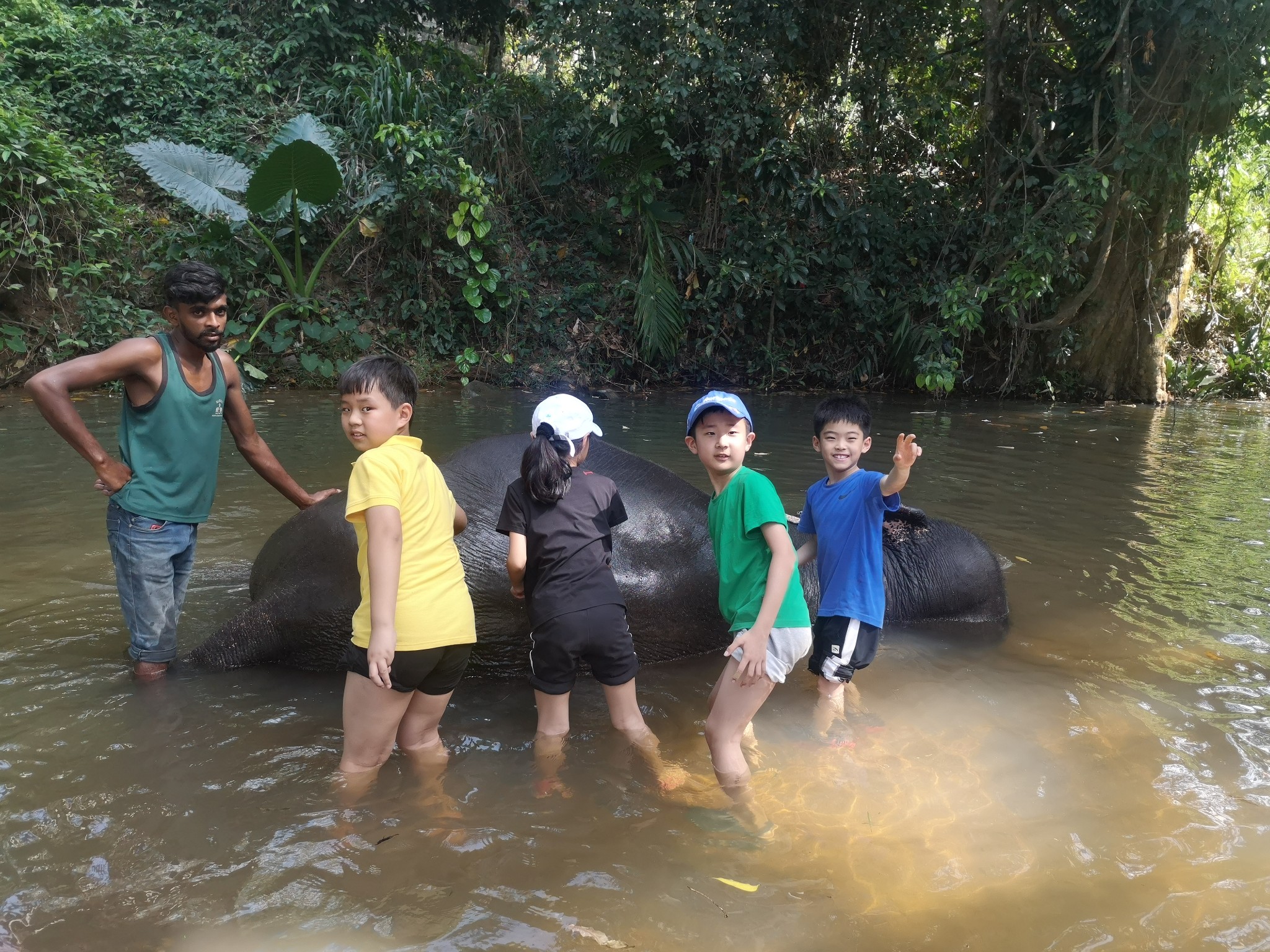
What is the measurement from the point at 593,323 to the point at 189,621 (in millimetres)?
9335

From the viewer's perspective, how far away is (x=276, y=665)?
→ 339 centimetres

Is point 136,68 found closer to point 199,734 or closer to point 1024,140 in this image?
point 1024,140

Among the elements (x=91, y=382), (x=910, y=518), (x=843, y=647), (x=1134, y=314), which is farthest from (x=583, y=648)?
(x=1134, y=314)

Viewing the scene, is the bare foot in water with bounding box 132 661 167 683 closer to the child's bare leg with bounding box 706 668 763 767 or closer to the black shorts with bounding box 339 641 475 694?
the black shorts with bounding box 339 641 475 694

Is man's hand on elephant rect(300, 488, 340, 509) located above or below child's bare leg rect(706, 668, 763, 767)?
above

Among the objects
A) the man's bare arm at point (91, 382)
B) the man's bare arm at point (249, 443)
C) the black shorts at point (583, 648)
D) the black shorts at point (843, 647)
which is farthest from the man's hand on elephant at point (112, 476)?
the black shorts at point (843, 647)

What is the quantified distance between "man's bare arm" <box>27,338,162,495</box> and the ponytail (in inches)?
49.6

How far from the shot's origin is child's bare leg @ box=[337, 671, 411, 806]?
2.54 metres

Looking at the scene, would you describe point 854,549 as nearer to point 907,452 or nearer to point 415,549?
point 907,452

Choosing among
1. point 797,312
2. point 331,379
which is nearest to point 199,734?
point 331,379

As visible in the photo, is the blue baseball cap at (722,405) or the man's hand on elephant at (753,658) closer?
the man's hand on elephant at (753,658)

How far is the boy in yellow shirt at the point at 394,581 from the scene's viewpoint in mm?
2365

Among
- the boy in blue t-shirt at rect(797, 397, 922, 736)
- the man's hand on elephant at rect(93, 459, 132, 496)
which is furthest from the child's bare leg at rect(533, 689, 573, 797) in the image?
the man's hand on elephant at rect(93, 459, 132, 496)

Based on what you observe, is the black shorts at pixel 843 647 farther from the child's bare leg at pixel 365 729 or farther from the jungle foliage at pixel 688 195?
the jungle foliage at pixel 688 195
